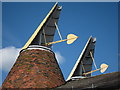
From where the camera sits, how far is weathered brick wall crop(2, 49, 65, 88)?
1055cm

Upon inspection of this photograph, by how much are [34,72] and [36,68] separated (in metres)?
0.29

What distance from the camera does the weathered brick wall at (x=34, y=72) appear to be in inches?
415

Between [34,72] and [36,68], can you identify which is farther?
[36,68]

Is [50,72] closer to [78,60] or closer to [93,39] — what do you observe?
[78,60]

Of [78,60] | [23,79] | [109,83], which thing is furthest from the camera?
[78,60]

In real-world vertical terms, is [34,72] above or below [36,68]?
below

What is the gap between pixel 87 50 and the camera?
18.8 m

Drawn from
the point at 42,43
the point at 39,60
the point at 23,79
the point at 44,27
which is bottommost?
the point at 23,79

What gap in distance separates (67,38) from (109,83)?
7.26 metres

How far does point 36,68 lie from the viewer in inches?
438

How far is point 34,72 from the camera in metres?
10.9

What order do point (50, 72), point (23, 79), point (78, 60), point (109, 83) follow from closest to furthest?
point (109, 83), point (23, 79), point (50, 72), point (78, 60)

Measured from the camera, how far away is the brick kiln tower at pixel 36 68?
34.8 feet

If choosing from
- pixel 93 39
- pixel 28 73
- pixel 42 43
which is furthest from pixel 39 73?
pixel 93 39
